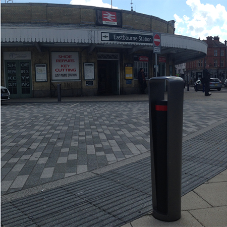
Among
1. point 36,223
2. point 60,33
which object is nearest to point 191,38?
point 60,33

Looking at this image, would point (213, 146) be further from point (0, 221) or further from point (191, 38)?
point (191, 38)

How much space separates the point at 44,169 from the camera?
4016 millimetres

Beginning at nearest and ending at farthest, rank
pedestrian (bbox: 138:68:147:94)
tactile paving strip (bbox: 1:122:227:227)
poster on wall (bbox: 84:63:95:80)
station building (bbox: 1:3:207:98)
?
1. tactile paving strip (bbox: 1:122:227:227)
2. station building (bbox: 1:3:207:98)
3. poster on wall (bbox: 84:63:95:80)
4. pedestrian (bbox: 138:68:147:94)

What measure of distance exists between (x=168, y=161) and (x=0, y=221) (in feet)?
5.13

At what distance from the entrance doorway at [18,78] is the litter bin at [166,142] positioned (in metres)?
17.2

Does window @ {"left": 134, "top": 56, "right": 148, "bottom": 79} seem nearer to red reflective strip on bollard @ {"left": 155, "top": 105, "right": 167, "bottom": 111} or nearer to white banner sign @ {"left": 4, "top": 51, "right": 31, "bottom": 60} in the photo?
white banner sign @ {"left": 4, "top": 51, "right": 31, "bottom": 60}

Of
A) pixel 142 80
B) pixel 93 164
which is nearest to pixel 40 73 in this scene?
pixel 142 80

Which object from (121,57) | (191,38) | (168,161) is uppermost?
(191,38)

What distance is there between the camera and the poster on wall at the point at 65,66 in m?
18.6

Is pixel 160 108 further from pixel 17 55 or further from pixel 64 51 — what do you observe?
pixel 17 55

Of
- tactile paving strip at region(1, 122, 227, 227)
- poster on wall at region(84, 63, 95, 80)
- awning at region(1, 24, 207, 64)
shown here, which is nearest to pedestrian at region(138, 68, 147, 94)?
awning at region(1, 24, 207, 64)

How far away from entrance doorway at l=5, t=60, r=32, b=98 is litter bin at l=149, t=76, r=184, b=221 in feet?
56.3

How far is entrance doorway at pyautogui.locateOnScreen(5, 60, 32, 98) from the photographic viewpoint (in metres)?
18.1

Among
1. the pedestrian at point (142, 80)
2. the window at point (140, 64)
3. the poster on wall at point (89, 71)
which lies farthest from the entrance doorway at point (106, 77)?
the poster on wall at point (89, 71)
